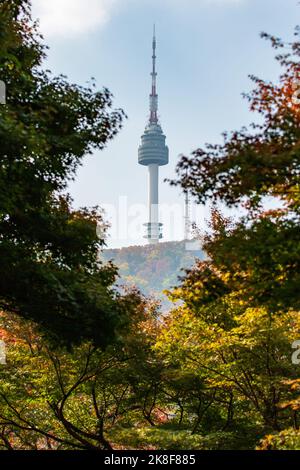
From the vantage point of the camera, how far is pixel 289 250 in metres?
8.41

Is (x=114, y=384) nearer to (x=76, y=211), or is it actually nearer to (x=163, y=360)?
(x=163, y=360)

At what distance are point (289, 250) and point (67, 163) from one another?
6.06 metres

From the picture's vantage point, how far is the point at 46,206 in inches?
471

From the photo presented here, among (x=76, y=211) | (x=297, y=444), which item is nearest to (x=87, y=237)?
(x=76, y=211)

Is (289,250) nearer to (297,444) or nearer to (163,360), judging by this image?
(297,444)

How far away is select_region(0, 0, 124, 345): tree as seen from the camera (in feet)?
33.8

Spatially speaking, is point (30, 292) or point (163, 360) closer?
point (30, 292)

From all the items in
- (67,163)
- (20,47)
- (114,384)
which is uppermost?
(20,47)

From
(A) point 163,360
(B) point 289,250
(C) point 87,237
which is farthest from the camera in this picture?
(A) point 163,360

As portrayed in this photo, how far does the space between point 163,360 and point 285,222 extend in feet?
31.8

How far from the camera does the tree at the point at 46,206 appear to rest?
10.3m

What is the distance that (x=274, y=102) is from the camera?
370 inches

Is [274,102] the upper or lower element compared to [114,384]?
upper

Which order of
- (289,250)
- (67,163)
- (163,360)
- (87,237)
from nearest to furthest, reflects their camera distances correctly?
(289,250) < (87,237) < (67,163) < (163,360)
